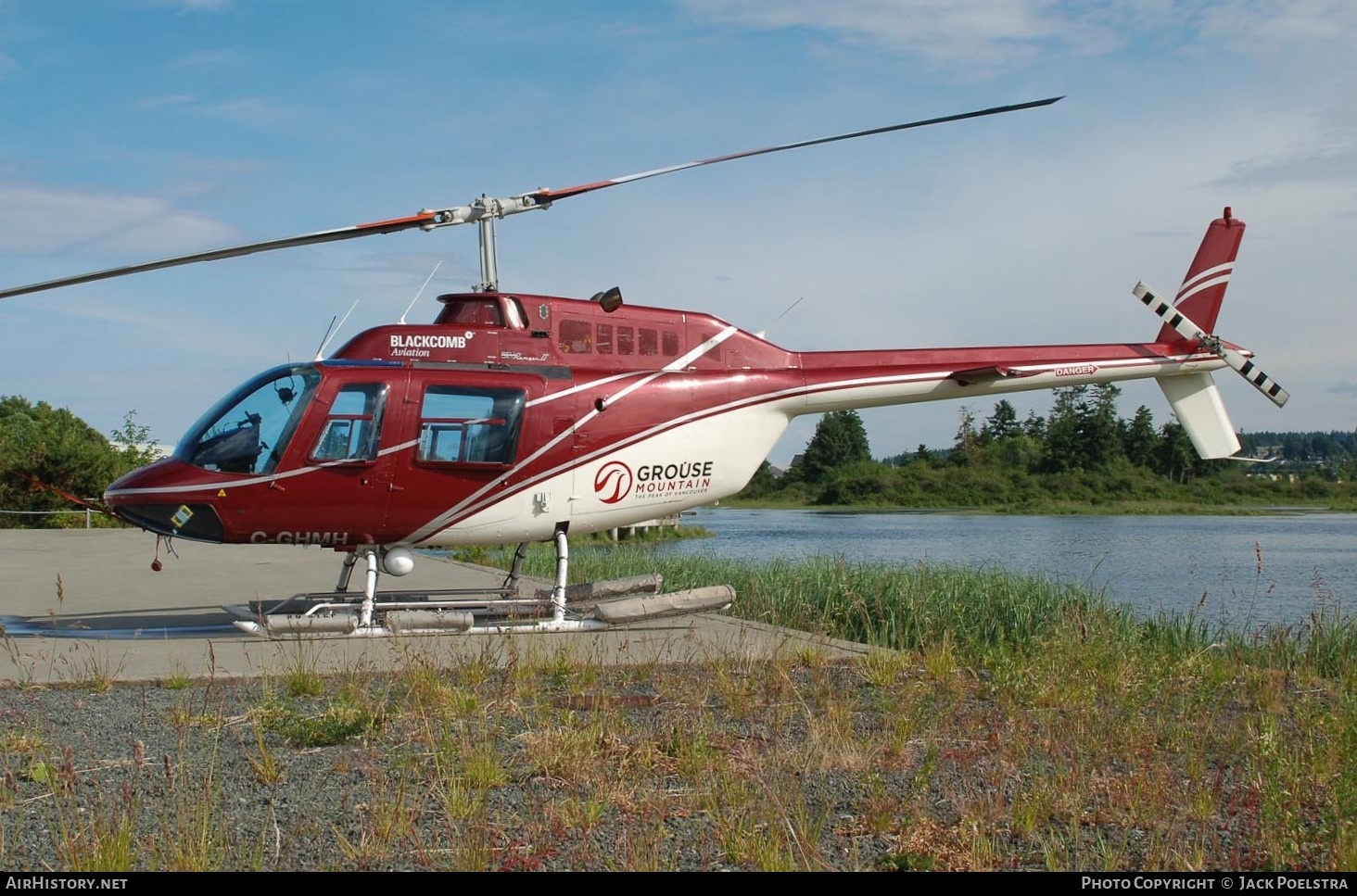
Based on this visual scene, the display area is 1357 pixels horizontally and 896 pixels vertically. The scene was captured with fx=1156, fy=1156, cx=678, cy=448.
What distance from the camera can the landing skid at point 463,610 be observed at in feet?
33.6

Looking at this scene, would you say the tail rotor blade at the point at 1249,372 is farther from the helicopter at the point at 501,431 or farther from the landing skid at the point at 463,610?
the landing skid at the point at 463,610

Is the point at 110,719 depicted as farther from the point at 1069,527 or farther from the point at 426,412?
the point at 1069,527

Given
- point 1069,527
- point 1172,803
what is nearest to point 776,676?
point 1172,803

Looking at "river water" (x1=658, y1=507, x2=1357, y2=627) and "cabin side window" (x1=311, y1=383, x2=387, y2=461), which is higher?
"cabin side window" (x1=311, y1=383, x2=387, y2=461)

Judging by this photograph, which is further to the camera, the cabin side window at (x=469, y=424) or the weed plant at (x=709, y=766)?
the cabin side window at (x=469, y=424)

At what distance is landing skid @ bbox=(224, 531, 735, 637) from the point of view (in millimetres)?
10234

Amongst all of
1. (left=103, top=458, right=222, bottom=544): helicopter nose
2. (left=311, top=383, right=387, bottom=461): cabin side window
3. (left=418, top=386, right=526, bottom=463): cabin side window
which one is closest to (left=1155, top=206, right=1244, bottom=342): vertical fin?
(left=418, top=386, right=526, bottom=463): cabin side window

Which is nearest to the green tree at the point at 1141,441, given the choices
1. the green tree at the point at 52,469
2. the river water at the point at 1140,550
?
the river water at the point at 1140,550

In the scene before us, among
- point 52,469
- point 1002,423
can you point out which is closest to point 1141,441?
point 1002,423

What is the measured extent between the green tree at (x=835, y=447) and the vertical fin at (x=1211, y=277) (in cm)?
6555

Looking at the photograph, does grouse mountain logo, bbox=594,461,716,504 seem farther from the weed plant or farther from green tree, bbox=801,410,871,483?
green tree, bbox=801,410,871,483

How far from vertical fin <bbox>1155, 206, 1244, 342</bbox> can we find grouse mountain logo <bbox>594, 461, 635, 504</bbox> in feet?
22.9

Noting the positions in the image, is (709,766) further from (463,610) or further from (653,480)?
(463,610)

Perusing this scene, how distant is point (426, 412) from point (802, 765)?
617cm
